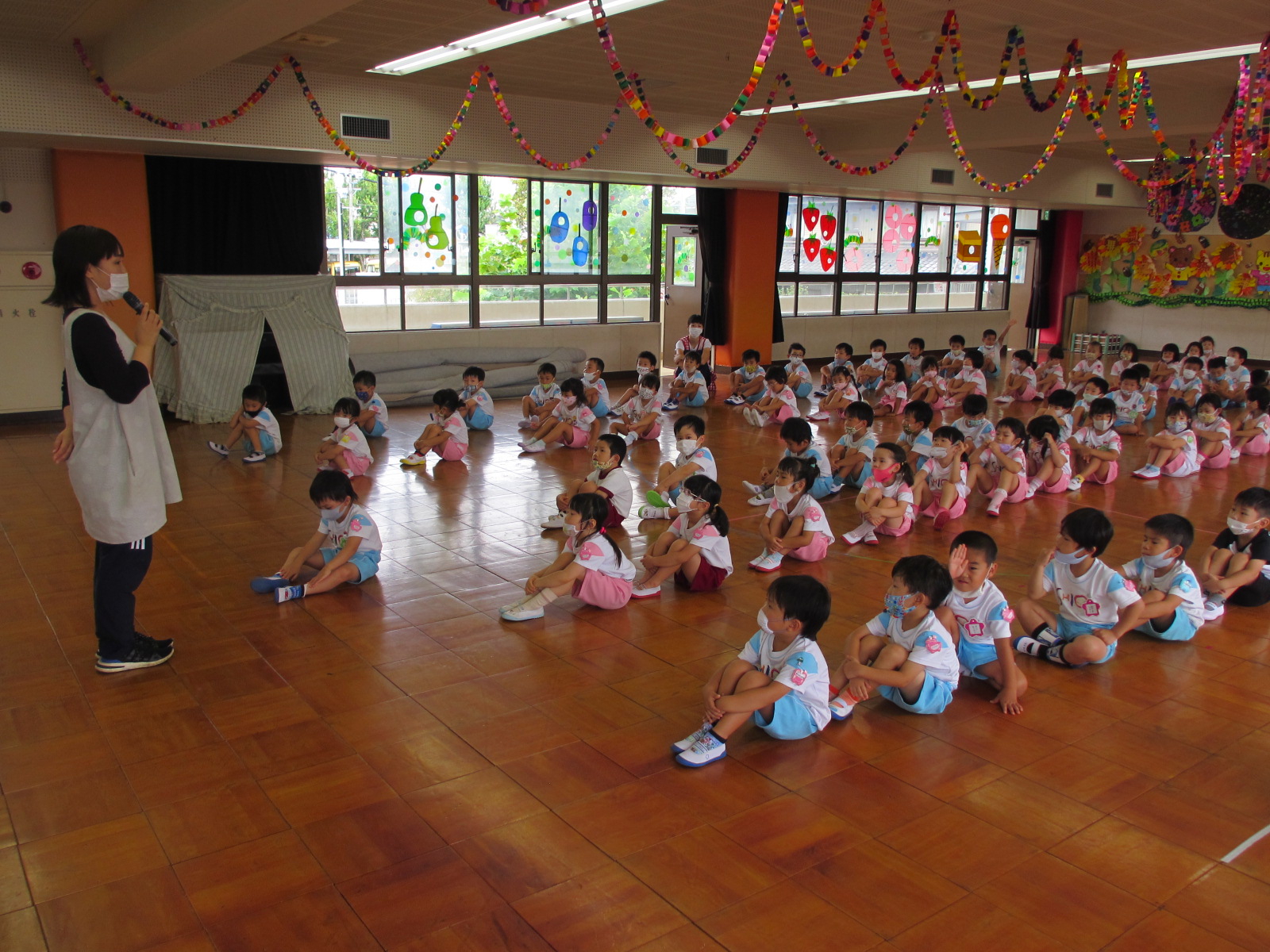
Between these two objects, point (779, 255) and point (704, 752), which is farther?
point (779, 255)

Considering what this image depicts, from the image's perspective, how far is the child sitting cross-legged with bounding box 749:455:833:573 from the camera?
495 cm

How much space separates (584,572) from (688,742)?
4.23 ft

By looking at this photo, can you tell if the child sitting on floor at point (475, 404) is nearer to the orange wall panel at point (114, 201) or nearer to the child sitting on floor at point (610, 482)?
the orange wall panel at point (114, 201)

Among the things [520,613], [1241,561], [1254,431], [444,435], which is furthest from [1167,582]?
[1254,431]

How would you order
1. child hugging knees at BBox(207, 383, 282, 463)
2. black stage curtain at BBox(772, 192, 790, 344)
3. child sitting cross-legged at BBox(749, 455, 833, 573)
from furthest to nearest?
black stage curtain at BBox(772, 192, 790, 344)
child hugging knees at BBox(207, 383, 282, 463)
child sitting cross-legged at BBox(749, 455, 833, 573)

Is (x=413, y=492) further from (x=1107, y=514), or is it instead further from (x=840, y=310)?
(x=840, y=310)

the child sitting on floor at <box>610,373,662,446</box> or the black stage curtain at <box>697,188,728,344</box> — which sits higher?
the black stage curtain at <box>697,188,728,344</box>

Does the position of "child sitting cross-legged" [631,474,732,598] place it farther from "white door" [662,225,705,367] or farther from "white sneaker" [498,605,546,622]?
"white door" [662,225,705,367]

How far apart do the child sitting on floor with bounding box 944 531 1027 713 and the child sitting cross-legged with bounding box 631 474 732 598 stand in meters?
1.23

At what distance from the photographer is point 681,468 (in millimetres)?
5801

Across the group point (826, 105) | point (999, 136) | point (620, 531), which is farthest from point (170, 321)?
point (999, 136)

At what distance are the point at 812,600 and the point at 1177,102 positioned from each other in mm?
8620

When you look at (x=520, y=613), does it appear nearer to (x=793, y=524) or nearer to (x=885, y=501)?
(x=793, y=524)

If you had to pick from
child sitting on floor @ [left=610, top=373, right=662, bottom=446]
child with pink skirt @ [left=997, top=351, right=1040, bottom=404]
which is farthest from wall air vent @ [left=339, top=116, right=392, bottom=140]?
child with pink skirt @ [left=997, top=351, right=1040, bottom=404]
